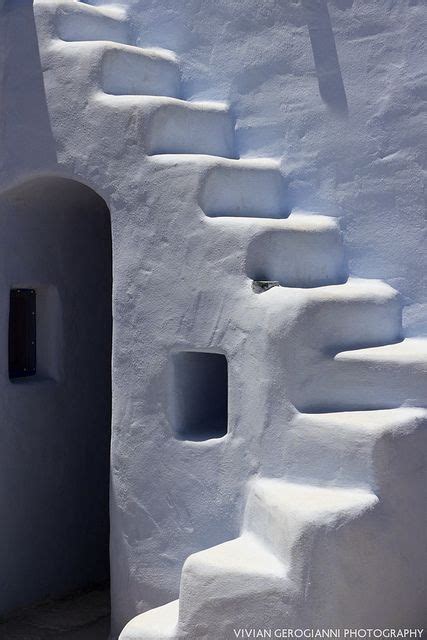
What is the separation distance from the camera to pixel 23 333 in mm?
8062

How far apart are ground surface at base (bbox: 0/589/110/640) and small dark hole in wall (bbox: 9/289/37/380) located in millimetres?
1859

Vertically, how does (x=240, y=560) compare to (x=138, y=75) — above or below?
below

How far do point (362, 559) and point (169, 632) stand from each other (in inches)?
44.2

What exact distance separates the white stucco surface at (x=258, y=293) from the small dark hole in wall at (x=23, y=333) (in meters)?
1.28

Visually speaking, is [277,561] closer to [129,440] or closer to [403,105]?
[129,440]

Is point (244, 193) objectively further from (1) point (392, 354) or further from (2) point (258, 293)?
(1) point (392, 354)

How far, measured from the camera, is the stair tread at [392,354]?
5.42 meters

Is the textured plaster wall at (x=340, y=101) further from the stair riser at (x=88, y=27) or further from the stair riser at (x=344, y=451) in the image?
the stair riser at (x=344, y=451)

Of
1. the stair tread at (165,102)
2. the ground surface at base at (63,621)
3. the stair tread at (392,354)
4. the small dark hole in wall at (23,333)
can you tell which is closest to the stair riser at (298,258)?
the stair tread at (392,354)

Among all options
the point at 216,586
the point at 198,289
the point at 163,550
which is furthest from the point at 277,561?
the point at 198,289

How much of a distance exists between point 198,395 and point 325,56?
94.3 inches

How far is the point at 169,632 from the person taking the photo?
5262 millimetres

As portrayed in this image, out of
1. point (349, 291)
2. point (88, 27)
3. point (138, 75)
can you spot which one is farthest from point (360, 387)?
point (88, 27)

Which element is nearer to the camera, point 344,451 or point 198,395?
point 344,451
